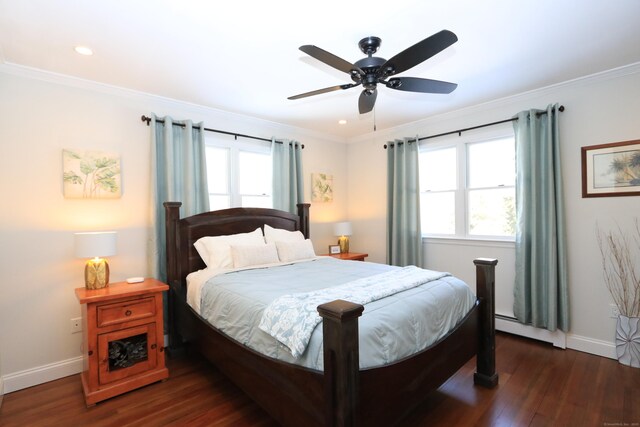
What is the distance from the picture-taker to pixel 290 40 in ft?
7.29

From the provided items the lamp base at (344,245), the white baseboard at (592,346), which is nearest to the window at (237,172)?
the lamp base at (344,245)

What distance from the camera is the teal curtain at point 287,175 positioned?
4.12m

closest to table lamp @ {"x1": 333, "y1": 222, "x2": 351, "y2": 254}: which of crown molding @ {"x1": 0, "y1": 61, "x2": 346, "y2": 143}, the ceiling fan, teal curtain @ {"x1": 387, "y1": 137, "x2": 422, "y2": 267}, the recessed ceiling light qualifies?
teal curtain @ {"x1": 387, "y1": 137, "x2": 422, "y2": 267}

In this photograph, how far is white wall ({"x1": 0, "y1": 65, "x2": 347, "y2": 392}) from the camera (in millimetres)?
2496

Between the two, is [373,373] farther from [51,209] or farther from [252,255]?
[51,209]

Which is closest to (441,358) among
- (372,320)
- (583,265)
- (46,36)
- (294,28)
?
(372,320)

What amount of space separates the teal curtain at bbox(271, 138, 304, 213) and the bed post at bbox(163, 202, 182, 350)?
4.45ft

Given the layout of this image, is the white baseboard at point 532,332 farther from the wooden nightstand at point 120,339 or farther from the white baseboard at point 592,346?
the wooden nightstand at point 120,339

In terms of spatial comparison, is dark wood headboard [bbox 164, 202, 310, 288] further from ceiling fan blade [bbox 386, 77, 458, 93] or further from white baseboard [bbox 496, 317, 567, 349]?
white baseboard [bbox 496, 317, 567, 349]

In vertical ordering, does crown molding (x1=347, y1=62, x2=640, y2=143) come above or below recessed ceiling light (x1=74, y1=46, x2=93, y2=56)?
below

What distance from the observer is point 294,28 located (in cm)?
208

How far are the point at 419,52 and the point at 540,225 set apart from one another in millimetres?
2424

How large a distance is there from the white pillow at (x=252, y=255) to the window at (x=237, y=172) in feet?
2.80

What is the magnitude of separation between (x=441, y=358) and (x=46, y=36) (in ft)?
11.1
